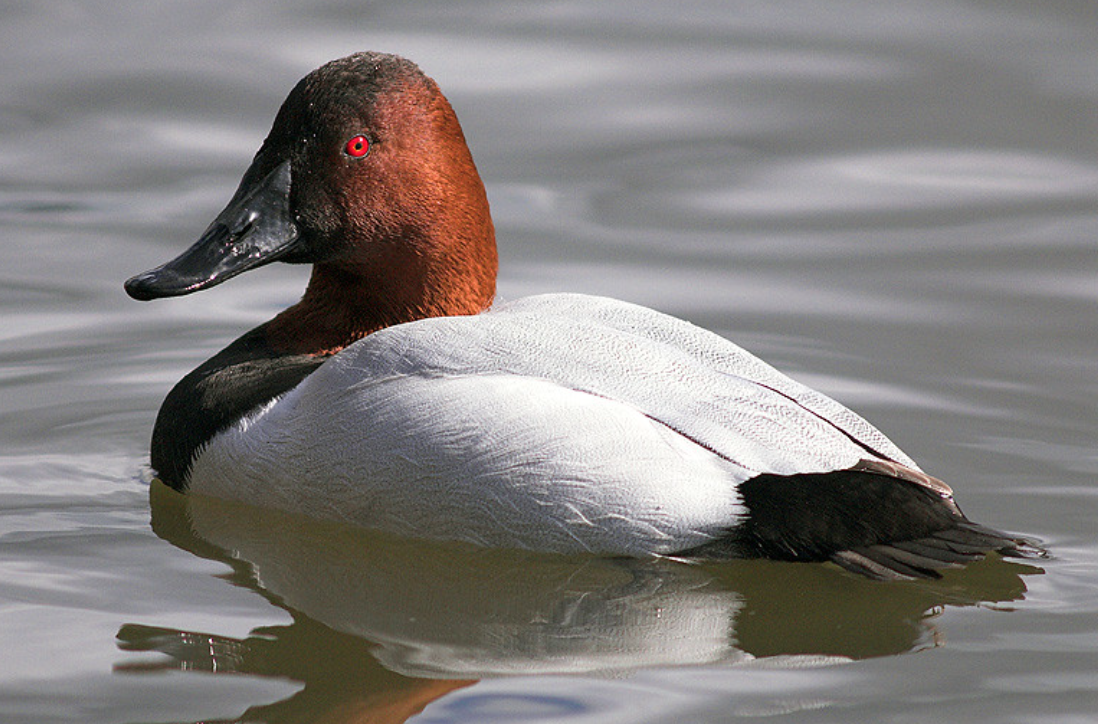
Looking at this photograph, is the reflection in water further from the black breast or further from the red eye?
the red eye

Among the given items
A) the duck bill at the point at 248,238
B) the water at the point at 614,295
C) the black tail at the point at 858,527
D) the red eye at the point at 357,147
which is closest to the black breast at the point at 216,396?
the water at the point at 614,295

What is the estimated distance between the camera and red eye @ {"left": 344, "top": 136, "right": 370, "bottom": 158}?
477cm

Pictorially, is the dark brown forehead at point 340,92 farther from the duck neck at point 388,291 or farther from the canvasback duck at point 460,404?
the duck neck at point 388,291

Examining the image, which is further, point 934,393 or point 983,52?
point 983,52

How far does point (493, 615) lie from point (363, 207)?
1.30 meters

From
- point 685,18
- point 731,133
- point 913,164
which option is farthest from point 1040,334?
point 685,18

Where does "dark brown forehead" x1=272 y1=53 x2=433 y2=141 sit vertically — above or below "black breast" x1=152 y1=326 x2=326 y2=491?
above

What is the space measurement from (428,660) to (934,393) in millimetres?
2521

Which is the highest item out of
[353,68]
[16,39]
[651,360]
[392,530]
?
[16,39]

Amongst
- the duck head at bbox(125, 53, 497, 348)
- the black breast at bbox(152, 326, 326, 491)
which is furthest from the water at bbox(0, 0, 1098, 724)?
the duck head at bbox(125, 53, 497, 348)

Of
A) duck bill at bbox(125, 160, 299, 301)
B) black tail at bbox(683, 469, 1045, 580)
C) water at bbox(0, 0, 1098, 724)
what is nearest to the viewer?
water at bbox(0, 0, 1098, 724)

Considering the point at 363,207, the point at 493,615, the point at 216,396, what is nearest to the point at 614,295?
the point at 363,207

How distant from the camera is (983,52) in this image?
862cm

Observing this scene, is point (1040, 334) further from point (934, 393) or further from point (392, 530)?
point (392, 530)
